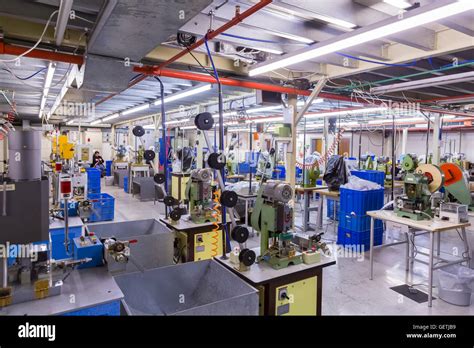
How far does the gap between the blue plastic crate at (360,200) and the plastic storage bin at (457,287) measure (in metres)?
1.40

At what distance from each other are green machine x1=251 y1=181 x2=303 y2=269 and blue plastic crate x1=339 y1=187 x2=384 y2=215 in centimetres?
251

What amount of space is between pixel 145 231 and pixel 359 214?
286cm

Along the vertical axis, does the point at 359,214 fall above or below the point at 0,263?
below

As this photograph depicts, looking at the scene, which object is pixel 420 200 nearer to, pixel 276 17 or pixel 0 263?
pixel 276 17

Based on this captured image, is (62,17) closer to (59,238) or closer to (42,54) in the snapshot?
(42,54)

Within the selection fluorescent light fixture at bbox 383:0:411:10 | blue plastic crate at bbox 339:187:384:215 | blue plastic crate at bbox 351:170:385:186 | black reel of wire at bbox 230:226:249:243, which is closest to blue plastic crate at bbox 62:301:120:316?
black reel of wire at bbox 230:226:249:243

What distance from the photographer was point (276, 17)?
8.38 ft

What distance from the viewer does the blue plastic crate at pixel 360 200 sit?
4312 millimetres

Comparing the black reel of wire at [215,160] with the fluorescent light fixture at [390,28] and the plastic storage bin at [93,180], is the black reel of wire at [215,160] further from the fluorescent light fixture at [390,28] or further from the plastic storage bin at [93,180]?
the plastic storage bin at [93,180]

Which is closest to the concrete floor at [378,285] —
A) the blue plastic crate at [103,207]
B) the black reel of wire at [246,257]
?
the black reel of wire at [246,257]

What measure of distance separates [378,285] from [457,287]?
0.71 m

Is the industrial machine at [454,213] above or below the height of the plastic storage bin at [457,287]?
above

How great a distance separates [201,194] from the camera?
10.5 ft
